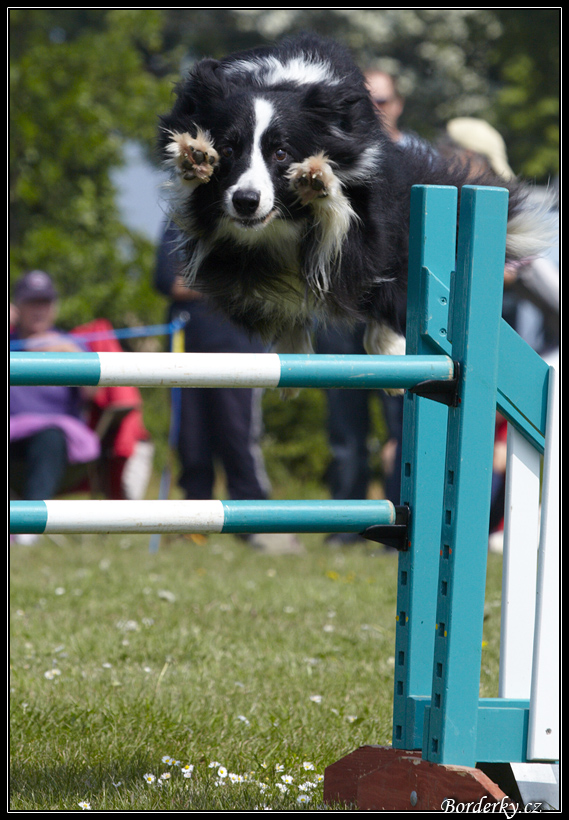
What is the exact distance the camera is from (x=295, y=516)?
1717 millimetres

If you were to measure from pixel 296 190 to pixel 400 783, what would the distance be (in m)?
1.31

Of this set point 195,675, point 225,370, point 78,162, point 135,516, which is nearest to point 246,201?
point 225,370

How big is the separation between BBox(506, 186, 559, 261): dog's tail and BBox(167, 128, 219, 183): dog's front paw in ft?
2.65

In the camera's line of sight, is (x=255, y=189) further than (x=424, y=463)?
Yes

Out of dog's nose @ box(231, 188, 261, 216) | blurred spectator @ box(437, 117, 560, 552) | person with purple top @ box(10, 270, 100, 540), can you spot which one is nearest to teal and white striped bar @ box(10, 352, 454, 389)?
dog's nose @ box(231, 188, 261, 216)

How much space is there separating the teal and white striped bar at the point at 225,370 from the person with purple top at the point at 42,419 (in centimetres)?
359

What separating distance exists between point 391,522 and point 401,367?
315 millimetres

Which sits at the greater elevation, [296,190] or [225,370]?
[296,190]

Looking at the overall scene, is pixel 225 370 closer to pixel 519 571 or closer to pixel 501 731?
pixel 519 571

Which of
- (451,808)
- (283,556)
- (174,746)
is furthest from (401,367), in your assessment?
(283,556)

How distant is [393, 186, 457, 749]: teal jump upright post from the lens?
1.84 metres

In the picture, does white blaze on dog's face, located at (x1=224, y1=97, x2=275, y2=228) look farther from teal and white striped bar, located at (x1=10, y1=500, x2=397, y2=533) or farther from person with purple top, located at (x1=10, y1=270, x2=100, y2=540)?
person with purple top, located at (x1=10, y1=270, x2=100, y2=540)

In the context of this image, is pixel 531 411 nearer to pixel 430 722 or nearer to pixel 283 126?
pixel 430 722

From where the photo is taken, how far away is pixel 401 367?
174cm
